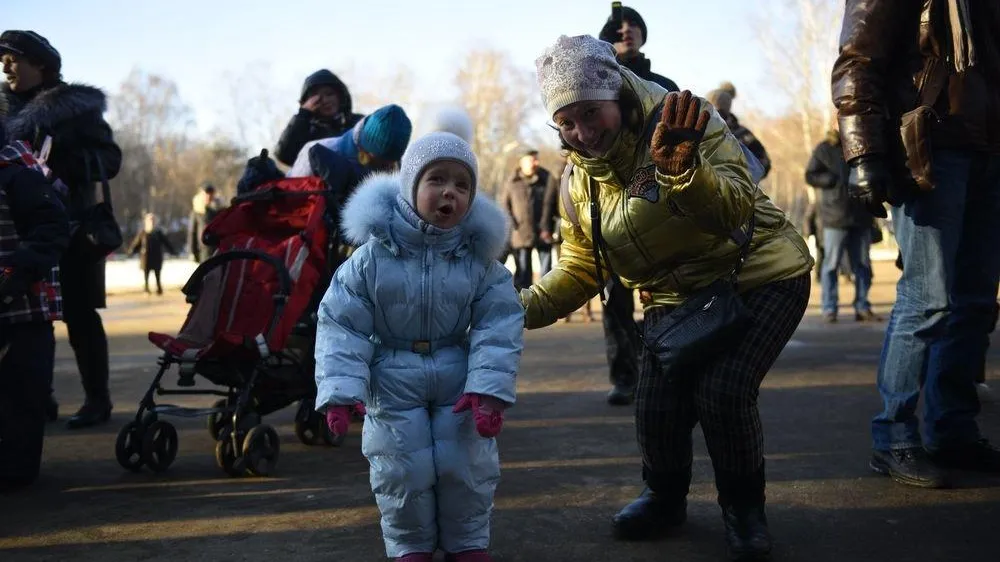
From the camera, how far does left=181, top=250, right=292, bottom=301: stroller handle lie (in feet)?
16.3

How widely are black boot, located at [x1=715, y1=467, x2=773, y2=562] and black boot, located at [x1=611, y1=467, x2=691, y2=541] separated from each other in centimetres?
21

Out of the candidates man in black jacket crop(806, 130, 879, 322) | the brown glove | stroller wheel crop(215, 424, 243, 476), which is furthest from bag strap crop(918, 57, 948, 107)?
man in black jacket crop(806, 130, 879, 322)

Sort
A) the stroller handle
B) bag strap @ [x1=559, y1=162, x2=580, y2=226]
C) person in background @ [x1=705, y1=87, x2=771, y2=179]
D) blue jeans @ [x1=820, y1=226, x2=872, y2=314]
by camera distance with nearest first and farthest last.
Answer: bag strap @ [x1=559, y1=162, x2=580, y2=226] < the stroller handle < person in background @ [x1=705, y1=87, x2=771, y2=179] < blue jeans @ [x1=820, y1=226, x2=872, y2=314]

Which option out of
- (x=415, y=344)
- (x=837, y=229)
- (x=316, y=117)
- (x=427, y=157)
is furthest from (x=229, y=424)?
(x=837, y=229)

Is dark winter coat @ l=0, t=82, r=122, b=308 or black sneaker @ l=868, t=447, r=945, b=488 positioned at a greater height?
dark winter coat @ l=0, t=82, r=122, b=308

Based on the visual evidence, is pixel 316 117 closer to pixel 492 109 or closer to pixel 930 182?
pixel 930 182

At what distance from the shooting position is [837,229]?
11016 millimetres

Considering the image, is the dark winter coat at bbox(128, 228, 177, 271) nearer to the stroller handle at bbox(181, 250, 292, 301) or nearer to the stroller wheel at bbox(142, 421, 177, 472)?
the stroller handle at bbox(181, 250, 292, 301)

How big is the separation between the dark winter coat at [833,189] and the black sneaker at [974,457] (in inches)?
268

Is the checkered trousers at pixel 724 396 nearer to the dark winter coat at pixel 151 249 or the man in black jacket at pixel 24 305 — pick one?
the man in black jacket at pixel 24 305

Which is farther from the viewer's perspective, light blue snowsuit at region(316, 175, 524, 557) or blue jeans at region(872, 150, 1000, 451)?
blue jeans at region(872, 150, 1000, 451)

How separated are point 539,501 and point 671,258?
4.17 ft

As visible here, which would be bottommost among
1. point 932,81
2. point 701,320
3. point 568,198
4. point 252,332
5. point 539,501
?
point 539,501

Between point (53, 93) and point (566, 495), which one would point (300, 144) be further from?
point (566, 495)
